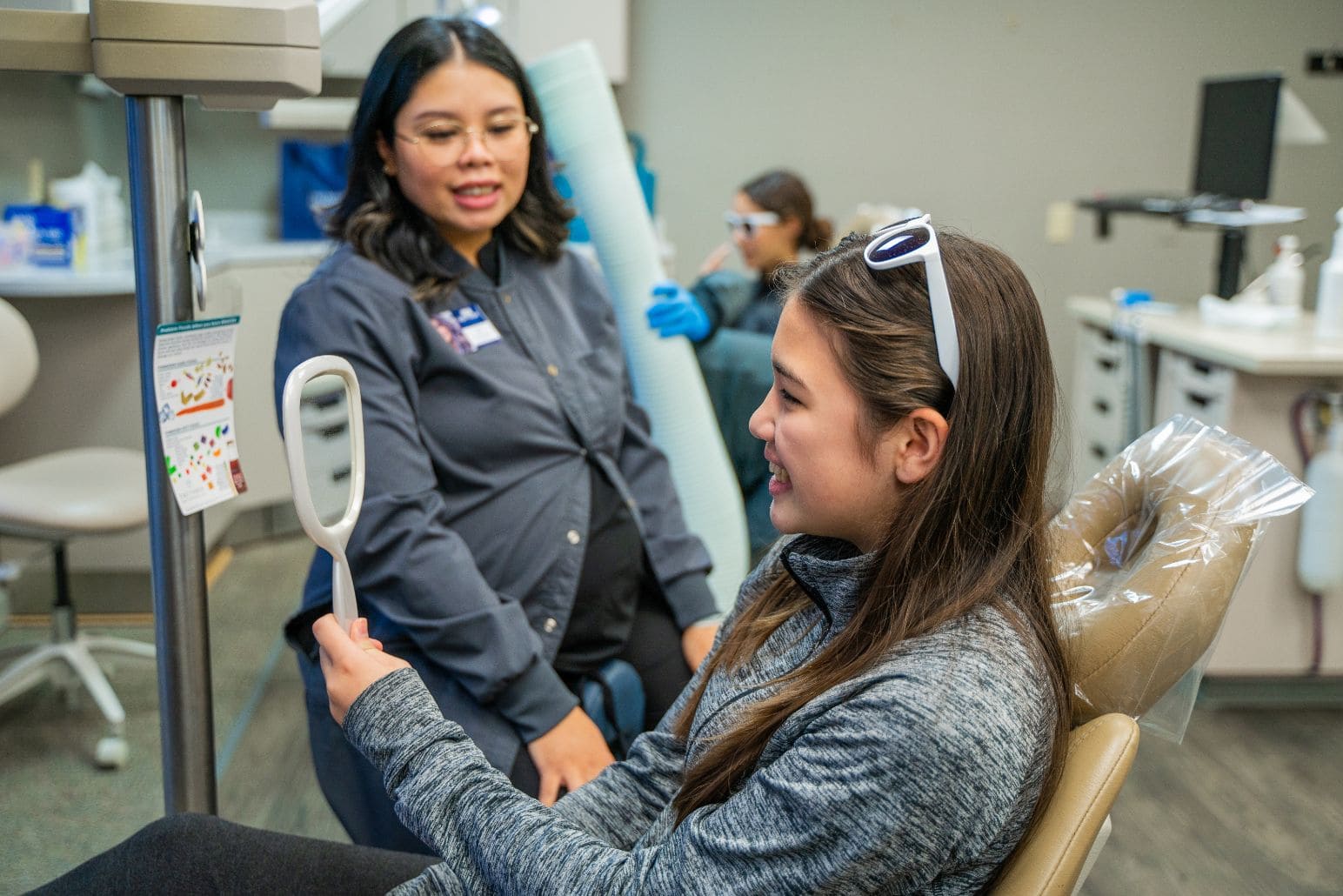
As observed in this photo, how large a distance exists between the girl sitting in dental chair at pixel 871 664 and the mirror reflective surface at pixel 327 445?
167 mm

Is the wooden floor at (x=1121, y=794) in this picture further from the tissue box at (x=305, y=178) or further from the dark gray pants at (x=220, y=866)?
the tissue box at (x=305, y=178)

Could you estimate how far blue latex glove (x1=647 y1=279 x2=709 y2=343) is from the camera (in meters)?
2.01

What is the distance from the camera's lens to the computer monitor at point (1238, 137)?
11.3 ft

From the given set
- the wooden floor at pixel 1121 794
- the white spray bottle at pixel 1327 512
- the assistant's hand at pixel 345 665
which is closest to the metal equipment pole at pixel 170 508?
the assistant's hand at pixel 345 665

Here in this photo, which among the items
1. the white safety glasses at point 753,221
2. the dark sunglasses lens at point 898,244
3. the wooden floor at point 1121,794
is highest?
the dark sunglasses lens at point 898,244

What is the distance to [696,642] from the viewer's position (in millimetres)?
1618

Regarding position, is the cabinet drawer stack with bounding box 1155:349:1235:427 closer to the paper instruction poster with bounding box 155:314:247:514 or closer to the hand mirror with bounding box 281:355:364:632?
the hand mirror with bounding box 281:355:364:632

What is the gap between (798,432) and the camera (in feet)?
2.95

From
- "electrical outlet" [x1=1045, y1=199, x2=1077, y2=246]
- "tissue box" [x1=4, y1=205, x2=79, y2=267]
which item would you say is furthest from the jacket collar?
"electrical outlet" [x1=1045, y1=199, x2=1077, y2=246]

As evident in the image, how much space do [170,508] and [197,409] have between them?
98 mm

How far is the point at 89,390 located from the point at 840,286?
9.13 feet

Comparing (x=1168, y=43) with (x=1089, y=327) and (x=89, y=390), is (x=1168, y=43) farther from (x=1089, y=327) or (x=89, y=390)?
(x=89, y=390)

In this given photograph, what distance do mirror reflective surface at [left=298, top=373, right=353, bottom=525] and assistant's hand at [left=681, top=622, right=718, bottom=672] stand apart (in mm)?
540

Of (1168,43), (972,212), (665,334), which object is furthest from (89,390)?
(1168,43)
